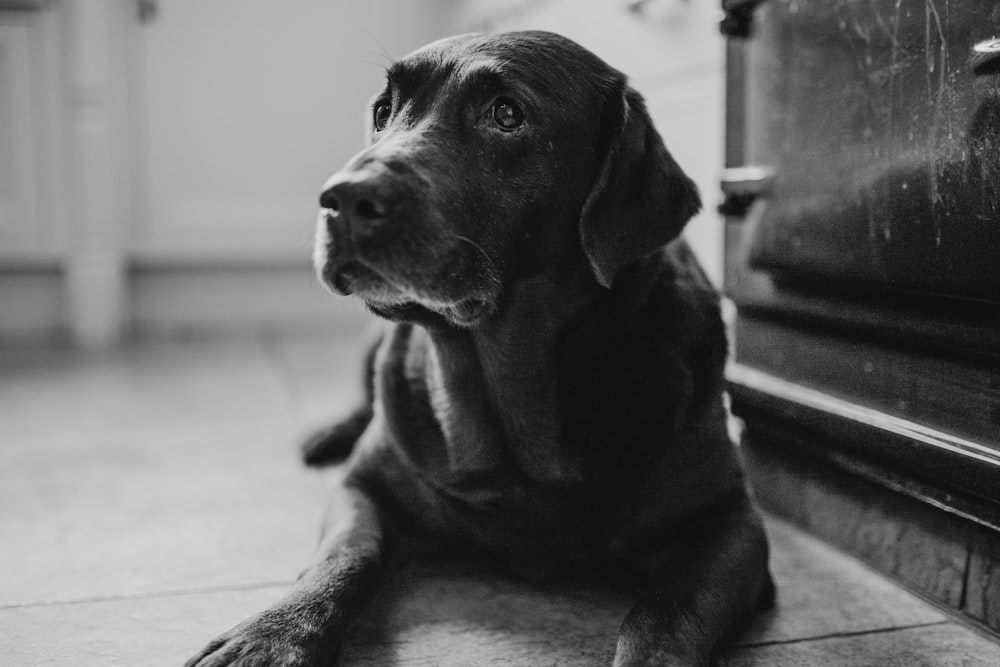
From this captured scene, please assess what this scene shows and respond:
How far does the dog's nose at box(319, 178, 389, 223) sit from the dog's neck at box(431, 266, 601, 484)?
25cm

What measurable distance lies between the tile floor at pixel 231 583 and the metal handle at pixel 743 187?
0.58m

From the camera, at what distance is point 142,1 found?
343cm

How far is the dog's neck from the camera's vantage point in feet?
4.17

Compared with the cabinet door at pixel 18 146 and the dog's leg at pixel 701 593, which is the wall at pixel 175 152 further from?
the dog's leg at pixel 701 593

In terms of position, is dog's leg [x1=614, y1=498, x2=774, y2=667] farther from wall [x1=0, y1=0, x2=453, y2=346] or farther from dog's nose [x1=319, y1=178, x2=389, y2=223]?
wall [x1=0, y1=0, x2=453, y2=346]

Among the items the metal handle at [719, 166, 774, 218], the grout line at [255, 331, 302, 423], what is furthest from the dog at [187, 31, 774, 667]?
the grout line at [255, 331, 302, 423]

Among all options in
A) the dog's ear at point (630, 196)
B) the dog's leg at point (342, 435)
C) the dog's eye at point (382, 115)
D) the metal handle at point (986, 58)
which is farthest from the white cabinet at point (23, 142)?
the metal handle at point (986, 58)

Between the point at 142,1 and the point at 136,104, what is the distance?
0.38 meters

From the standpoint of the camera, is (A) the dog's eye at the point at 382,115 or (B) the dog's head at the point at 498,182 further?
(A) the dog's eye at the point at 382,115

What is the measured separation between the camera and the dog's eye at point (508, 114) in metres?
1.23

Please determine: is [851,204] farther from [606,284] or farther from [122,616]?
[122,616]

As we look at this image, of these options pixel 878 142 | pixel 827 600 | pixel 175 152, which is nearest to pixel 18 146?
pixel 175 152

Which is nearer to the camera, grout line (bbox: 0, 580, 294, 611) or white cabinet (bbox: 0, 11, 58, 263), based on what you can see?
grout line (bbox: 0, 580, 294, 611)

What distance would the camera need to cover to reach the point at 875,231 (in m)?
1.33
